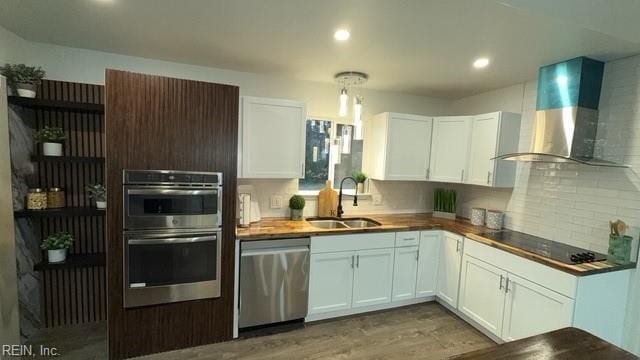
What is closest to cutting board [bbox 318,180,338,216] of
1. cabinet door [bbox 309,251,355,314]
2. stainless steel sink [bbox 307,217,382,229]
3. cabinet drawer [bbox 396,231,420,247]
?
stainless steel sink [bbox 307,217,382,229]

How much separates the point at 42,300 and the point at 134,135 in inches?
68.6

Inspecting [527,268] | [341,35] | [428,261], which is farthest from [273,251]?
A: [527,268]

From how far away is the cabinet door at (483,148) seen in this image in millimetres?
2943

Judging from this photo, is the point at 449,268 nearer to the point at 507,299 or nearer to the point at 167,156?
the point at 507,299

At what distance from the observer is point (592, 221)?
2.39m

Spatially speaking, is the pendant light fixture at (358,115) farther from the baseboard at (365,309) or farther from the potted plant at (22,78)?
the potted plant at (22,78)

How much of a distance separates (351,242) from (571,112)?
205cm

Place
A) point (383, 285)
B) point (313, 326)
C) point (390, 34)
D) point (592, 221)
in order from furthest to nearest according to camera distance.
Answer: point (383, 285)
point (313, 326)
point (592, 221)
point (390, 34)

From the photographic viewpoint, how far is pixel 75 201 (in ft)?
8.42

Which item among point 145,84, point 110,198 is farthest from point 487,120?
point 110,198

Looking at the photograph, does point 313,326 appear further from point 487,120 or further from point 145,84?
point 487,120

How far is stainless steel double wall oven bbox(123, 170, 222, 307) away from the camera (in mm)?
2139

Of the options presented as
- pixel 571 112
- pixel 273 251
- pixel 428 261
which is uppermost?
pixel 571 112

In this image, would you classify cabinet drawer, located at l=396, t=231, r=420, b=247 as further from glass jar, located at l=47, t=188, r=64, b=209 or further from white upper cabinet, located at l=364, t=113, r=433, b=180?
glass jar, located at l=47, t=188, r=64, b=209
